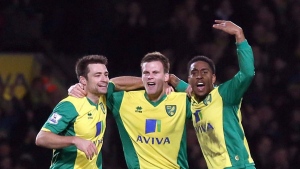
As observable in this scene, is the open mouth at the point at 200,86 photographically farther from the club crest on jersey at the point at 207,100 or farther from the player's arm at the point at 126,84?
the player's arm at the point at 126,84

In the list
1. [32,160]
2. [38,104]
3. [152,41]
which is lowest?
[32,160]

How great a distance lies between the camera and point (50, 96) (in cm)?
1196

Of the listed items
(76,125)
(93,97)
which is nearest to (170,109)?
(93,97)

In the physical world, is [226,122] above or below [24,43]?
below

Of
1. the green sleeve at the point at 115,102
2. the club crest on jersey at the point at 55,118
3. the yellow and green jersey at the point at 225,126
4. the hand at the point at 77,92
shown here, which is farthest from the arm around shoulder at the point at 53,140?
the yellow and green jersey at the point at 225,126

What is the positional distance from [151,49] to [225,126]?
4.56 meters

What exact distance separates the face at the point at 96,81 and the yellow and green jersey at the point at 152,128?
0.36 metres

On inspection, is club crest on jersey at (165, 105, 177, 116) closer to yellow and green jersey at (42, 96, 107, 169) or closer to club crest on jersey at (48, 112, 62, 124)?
yellow and green jersey at (42, 96, 107, 169)

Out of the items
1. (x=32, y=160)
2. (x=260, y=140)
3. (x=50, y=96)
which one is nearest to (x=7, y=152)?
(x=32, y=160)

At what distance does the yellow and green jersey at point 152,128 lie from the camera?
25.6ft

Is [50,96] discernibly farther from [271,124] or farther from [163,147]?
[163,147]

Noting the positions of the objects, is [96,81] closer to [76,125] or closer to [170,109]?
[76,125]

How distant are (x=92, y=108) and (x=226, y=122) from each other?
3.87 ft

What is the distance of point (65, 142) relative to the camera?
23.4 ft
